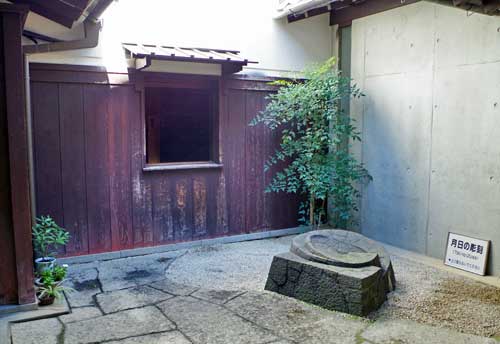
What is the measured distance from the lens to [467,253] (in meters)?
4.61

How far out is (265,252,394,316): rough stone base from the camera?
11.4ft

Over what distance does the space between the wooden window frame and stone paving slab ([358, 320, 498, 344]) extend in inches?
115

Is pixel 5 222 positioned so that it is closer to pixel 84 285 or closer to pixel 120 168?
pixel 84 285

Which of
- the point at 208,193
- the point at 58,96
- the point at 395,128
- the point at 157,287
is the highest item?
the point at 58,96

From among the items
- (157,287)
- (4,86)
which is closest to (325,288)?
(157,287)

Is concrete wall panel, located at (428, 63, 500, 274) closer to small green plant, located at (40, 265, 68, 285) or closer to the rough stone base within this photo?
the rough stone base

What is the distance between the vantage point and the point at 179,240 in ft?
17.8

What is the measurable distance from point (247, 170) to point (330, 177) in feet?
3.61

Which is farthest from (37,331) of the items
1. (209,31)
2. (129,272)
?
(209,31)

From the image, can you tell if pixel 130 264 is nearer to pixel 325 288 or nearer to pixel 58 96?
pixel 58 96

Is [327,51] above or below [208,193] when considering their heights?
above

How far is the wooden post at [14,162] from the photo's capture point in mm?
3320

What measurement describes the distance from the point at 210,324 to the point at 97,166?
2.41 m

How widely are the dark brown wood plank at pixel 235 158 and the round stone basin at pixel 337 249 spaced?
1.63 metres
